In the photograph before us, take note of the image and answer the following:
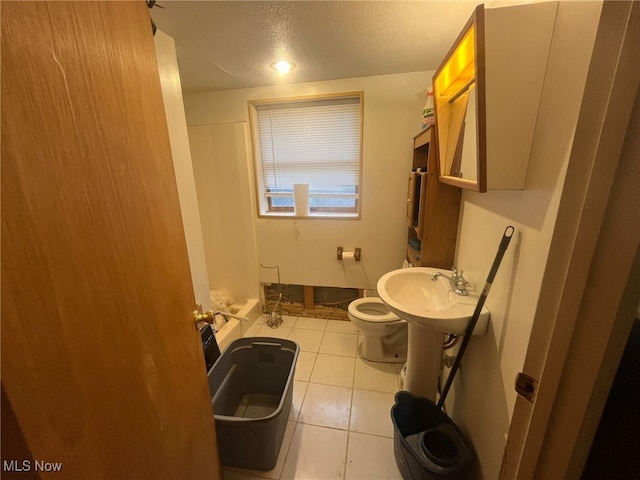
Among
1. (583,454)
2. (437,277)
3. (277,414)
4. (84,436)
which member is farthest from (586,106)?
(277,414)

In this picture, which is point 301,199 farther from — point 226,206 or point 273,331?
point 273,331

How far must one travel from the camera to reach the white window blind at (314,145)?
2.23 meters

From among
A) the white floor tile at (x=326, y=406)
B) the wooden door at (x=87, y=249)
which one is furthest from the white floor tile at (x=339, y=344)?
the wooden door at (x=87, y=249)

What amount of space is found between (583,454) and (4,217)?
3.69 feet

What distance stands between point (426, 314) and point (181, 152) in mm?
1464

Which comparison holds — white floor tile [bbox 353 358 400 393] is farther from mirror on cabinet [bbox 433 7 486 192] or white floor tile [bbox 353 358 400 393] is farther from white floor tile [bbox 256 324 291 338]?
mirror on cabinet [bbox 433 7 486 192]

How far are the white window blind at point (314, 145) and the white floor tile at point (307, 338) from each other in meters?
1.21

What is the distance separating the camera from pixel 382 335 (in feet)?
6.27

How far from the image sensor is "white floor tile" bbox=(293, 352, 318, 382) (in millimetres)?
1879

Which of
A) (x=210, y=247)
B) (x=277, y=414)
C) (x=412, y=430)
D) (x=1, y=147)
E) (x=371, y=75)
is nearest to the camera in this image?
(x=1, y=147)

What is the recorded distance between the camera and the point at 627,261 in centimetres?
41

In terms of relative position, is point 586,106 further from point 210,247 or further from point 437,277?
point 210,247

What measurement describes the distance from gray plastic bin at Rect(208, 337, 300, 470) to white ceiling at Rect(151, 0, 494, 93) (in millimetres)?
1748

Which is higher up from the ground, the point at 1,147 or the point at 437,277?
the point at 1,147
